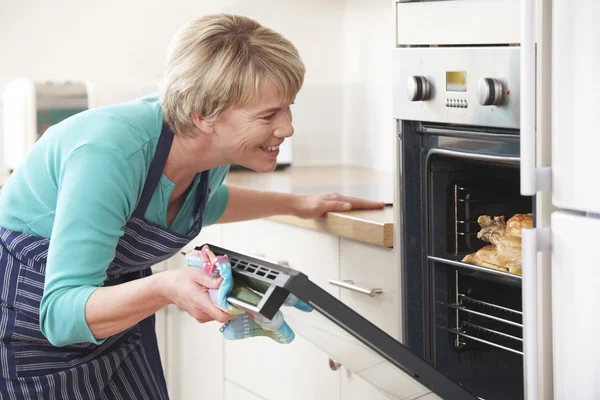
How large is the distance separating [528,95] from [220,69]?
52 cm

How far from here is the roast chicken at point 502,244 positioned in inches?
61.1

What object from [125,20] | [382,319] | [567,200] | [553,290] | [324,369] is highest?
[125,20]

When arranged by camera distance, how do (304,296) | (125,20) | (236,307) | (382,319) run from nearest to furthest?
(304,296) → (236,307) → (382,319) → (125,20)

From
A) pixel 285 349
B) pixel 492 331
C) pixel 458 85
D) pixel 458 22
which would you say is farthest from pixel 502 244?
pixel 285 349

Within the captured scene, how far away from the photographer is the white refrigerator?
3.86 feet

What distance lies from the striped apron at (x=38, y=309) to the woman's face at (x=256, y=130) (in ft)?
0.35

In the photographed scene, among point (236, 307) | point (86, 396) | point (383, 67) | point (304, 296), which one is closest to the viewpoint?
point (304, 296)

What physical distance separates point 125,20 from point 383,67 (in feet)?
2.98

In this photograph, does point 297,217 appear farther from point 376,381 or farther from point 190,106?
point 376,381

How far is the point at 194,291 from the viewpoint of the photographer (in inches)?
47.7

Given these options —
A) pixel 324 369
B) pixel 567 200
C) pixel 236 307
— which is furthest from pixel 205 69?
pixel 324 369

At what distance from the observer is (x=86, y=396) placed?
1.66m

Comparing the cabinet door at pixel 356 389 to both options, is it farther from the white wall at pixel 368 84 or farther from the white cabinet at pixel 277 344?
the white wall at pixel 368 84

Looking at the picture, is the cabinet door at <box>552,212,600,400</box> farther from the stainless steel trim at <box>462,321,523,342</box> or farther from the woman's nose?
the woman's nose
